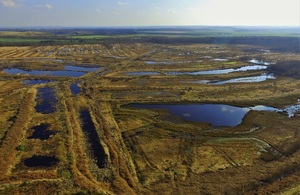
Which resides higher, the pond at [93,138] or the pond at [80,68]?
the pond at [80,68]

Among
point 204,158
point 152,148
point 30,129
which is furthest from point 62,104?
point 204,158

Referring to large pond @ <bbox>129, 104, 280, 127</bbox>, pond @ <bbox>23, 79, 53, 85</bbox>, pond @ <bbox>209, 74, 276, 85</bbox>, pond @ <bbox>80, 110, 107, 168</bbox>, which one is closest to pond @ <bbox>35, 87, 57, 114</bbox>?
pond @ <bbox>80, 110, 107, 168</bbox>

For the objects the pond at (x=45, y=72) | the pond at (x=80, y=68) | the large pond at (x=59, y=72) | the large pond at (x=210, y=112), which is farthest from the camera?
the pond at (x=80, y=68)

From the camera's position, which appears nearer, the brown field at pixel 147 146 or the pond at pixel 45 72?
the brown field at pixel 147 146

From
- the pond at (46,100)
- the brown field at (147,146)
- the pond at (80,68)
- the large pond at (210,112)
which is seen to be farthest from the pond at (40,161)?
the pond at (80,68)

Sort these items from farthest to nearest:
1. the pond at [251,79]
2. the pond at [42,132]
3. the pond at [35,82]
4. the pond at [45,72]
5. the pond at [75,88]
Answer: the pond at [45,72] < the pond at [251,79] < the pond at [35,82] < the pond at [75,88] < the pond at [42,132]

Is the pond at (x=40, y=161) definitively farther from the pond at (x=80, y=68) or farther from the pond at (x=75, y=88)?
the pond at (x=80, y=68)

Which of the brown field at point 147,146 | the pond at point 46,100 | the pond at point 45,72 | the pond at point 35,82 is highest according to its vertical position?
the pond at point 45,72

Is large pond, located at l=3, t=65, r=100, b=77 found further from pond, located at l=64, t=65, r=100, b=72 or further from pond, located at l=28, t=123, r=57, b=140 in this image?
pond, located at l=28, t=123, r=57, b=140
